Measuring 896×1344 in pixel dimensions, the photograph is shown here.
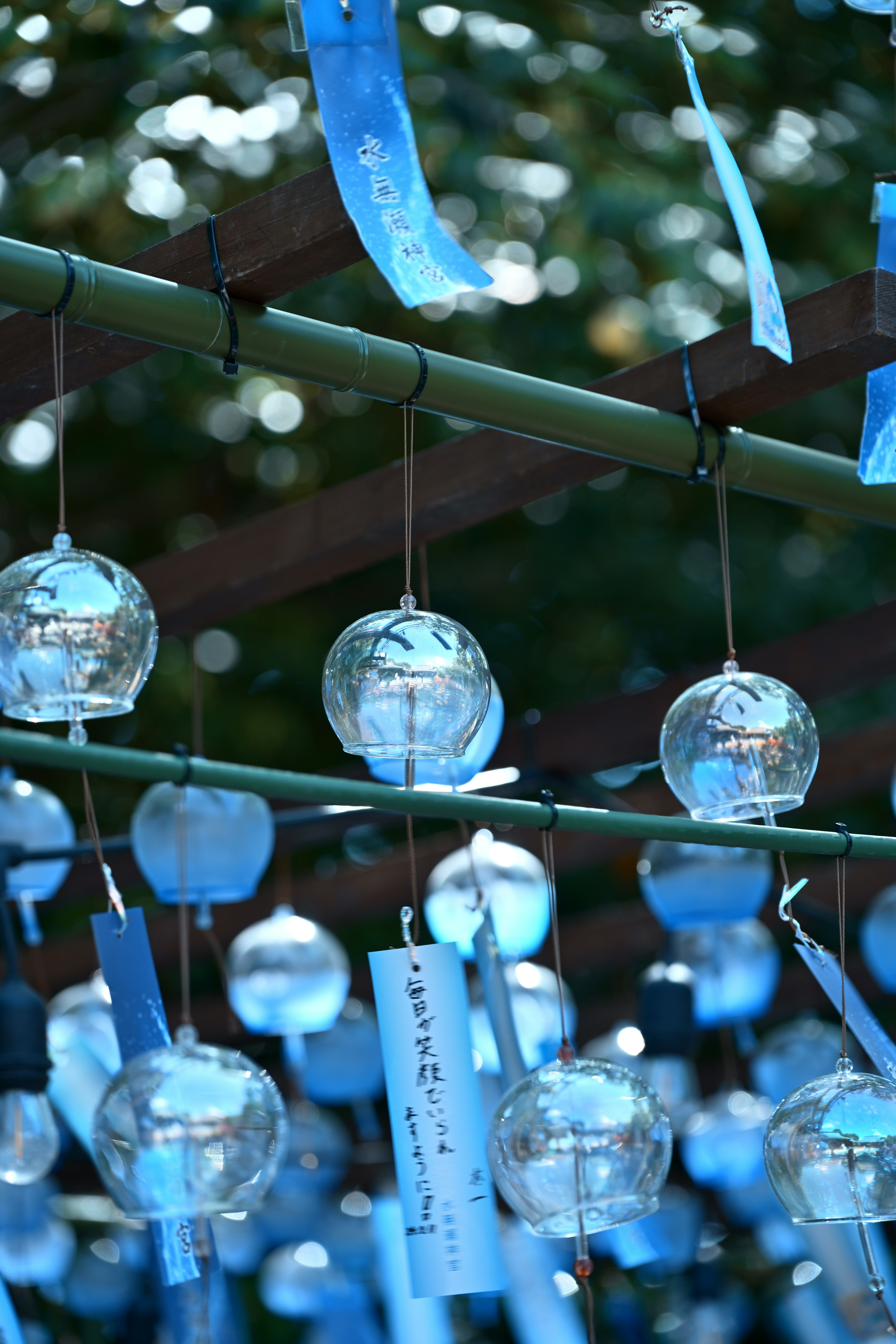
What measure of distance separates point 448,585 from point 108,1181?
14.3 feet

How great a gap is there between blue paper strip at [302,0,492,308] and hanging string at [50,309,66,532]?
32cm

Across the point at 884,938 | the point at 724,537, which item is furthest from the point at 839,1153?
the point at 884,938

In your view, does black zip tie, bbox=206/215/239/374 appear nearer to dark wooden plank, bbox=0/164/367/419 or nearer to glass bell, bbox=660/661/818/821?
dark wooden plank, bbox=0/164/367/419

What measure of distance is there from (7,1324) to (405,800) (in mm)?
1071

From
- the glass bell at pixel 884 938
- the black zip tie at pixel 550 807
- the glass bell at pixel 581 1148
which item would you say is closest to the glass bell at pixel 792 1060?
the glass bell at pixel 884 938

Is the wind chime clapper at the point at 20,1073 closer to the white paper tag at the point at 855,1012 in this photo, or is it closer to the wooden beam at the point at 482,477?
the wooden beam at the point at 482,477

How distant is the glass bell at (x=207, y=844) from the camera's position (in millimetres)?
2881

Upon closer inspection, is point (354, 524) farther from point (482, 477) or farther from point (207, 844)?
point (207, 844)

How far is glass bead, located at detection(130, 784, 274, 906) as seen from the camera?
2.88 m

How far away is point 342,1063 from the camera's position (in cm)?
431

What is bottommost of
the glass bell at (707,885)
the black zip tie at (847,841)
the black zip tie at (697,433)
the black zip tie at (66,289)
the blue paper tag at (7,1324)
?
the glass bell at (707,885)

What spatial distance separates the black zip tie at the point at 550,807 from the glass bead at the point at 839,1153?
43 cm

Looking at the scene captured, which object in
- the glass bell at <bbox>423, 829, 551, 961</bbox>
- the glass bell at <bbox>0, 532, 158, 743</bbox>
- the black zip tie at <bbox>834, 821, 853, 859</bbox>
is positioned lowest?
the glass bell at <bbox>423, 829, 551, 961</bbox>

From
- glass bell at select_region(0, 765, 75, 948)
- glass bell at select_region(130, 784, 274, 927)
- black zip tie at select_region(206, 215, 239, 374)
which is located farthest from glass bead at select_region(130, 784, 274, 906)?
black zip tie at select_region(206, 215, 239, 374)
